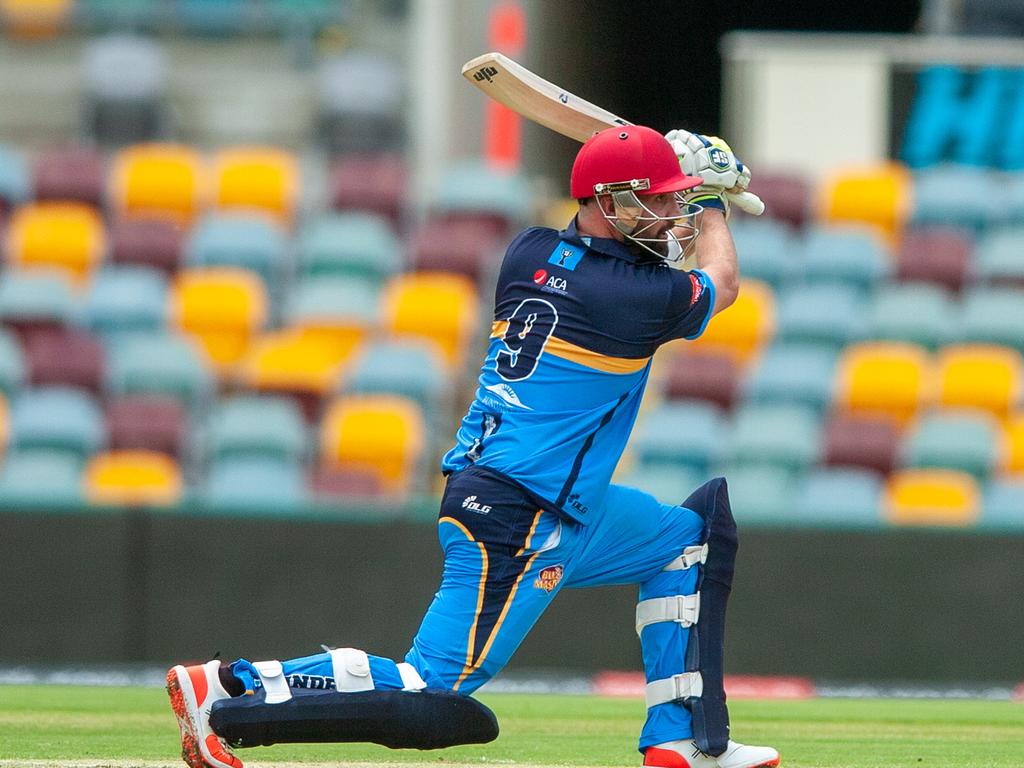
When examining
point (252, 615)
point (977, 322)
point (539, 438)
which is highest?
point (539, 438)

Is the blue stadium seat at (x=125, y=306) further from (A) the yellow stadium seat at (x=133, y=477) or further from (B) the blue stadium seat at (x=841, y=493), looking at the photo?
(B) the blue stadium seat at (x=841, y=493)

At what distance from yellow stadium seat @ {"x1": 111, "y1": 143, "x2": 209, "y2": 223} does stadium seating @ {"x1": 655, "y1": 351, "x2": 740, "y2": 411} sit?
146 inches

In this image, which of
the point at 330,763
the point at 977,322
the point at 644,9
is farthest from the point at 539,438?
the point at 644,9

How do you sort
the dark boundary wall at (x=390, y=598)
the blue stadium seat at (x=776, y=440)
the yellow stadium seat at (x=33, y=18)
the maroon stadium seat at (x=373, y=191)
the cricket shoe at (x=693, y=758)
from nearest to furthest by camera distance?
the cricket shoe at (x=693, y=758)
the dark boundary wall at (x=390, y=598)
the blue stadium seat at (x=776, y=440)
the maroon stadium seat at (x=373, y=191)
the yellow stadium seat at (x=33, y=18)

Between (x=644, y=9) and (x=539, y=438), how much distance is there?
39.3 feet

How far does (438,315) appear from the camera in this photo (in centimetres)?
1160

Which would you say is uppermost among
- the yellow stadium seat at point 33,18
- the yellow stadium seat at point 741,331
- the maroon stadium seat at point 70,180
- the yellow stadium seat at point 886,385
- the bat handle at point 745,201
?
the yellow stadium seat at point 33,18

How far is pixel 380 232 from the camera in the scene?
12.4 metres

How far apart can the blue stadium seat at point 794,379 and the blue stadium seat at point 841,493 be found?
2.22ft

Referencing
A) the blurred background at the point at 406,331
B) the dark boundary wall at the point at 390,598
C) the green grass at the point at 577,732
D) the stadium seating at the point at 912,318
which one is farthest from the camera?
the stadium seating at the point at 912,318

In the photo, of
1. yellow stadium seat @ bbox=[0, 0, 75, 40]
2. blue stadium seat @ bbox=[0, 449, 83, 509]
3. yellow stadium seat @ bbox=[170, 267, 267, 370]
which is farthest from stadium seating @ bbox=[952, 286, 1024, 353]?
yellow stadium seat @ bbox=[0, 0, 75, 40]

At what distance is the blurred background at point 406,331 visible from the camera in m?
9.02

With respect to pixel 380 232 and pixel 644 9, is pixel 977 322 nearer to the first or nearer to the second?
pixel 380 232

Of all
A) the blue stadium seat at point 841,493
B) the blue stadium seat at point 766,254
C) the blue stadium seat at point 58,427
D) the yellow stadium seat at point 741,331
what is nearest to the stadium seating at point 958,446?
the blue stadium seat at point 841,493
